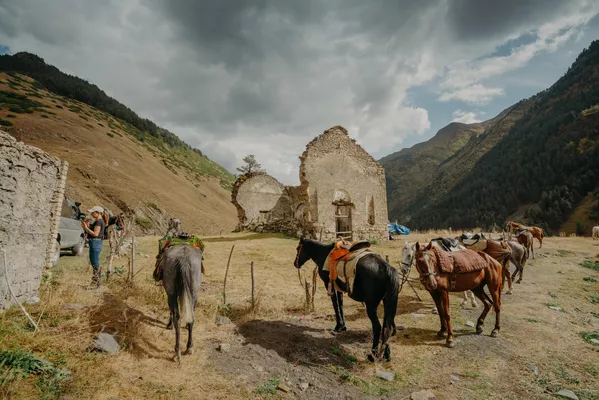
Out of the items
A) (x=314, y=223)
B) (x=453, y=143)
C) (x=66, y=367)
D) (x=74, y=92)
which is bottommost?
(x=66, y=367)

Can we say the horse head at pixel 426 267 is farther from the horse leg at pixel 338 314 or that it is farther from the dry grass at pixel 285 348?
the horse leg at pixel 338 314

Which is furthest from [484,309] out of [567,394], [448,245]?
[567,394]

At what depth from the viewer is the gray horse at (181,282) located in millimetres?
4699

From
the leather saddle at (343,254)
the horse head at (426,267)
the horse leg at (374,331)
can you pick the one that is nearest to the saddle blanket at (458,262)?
the horse head at (426,267)

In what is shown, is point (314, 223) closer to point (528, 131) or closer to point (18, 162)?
point (18, 162)

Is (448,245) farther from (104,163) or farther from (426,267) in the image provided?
(104,163)

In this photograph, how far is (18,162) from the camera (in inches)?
205

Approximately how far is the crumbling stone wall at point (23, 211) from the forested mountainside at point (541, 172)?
159 ft

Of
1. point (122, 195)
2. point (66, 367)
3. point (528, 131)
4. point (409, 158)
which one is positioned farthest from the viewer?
point (409, 158)

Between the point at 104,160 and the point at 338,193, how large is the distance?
3521 cm

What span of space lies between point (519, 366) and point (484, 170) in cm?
7202

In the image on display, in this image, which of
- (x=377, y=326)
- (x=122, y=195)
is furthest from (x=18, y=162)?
(x=122, y=195)

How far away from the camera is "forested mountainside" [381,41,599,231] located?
40.0 metres

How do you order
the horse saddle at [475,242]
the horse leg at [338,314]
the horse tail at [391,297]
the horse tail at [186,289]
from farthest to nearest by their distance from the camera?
the horse saddle at [475,242]
the horse leg at [338,314]
the horse tail at [391,297]
the horse tail at [186,289]
